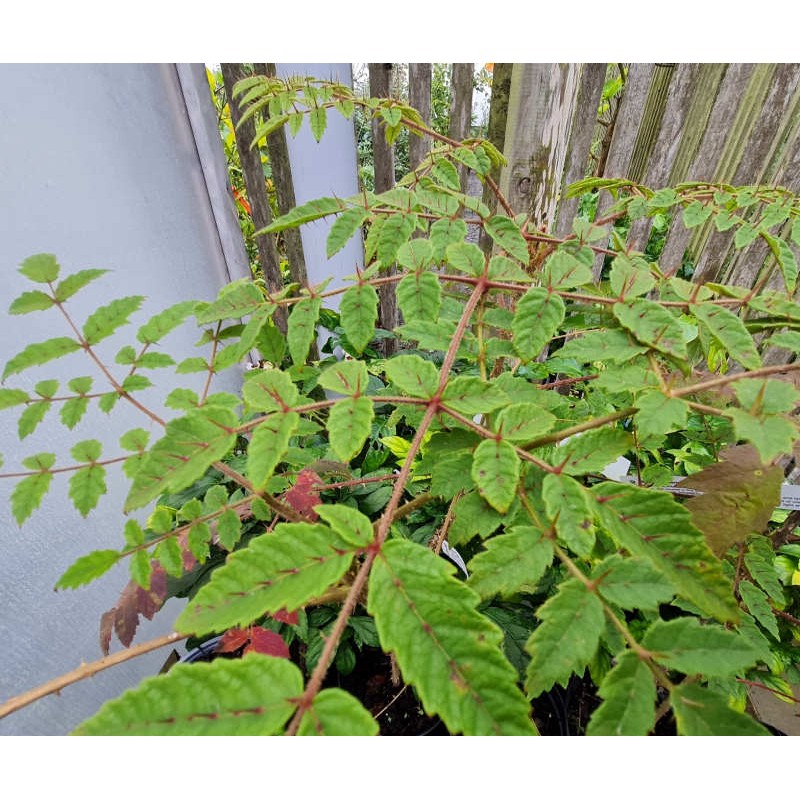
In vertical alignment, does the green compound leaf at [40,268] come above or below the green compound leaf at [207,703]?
above

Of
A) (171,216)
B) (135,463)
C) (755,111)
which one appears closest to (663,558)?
(135,463)

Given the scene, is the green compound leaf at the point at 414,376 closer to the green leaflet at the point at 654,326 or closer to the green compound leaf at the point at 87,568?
the green leaflet at the point at 654,326

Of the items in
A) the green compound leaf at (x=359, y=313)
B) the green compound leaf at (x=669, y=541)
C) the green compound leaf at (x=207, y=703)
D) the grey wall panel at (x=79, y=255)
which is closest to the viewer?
the green compound leaf at (x=207, y=703)

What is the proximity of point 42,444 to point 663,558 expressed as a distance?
4.49 ft

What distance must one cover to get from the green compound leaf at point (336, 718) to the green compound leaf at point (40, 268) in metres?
0.72

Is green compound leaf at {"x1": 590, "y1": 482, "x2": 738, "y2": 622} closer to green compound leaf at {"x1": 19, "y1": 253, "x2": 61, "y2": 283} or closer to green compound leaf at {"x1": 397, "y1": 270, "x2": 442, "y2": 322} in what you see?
green compound leaf at {"x1": 397, "y1": 270, "x2": 442, "y2": 322}

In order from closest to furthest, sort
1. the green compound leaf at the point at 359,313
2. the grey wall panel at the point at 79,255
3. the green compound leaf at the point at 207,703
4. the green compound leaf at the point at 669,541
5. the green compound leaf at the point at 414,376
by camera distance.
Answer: the green compound leaf at the point at 207,703, the green compound leaf at the point at 669,541, the green compound leaf at the point at 414,376, the green compound leaf at the point at 359,313, the grey wall panel at the point at 79,255

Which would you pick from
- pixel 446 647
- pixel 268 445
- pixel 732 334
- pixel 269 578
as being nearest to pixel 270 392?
pixel 268 445

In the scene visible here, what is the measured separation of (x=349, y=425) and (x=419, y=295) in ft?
0.76

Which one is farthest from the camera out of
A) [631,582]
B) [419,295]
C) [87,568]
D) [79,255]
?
[79,255]

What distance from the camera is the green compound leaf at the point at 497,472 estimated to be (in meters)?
0.47

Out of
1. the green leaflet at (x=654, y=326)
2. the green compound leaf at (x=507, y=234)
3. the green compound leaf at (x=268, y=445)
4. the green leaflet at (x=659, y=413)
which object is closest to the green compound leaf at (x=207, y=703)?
the green compound leaf at (x=268, y=445)

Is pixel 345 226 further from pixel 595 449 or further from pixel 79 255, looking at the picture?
pixel 79 255

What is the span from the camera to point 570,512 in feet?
1.52
